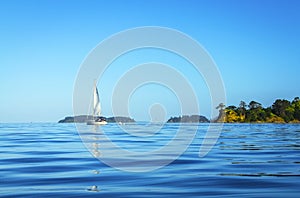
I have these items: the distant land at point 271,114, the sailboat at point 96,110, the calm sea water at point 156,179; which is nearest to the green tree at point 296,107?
the distant land at point 271,114

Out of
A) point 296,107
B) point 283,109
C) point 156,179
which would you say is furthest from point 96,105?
point 296,107

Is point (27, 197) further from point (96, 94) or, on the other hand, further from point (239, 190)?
point (96, 94)

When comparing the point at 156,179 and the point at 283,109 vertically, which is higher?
the point at 283,109

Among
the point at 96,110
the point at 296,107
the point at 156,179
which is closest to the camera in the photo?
the point at 156,179

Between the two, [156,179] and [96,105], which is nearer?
[156,179]

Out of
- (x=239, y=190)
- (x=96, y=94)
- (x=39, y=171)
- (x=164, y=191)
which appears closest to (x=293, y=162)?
(x=239, y=190)

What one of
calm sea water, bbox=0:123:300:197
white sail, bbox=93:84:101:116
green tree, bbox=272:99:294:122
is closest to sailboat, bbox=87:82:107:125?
white sail, bbox=93:84:101:116

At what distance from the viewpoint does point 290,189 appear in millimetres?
9477

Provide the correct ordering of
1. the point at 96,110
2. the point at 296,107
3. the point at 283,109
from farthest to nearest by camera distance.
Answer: the point at 296,107
the point at 283,109
the point at 96,110

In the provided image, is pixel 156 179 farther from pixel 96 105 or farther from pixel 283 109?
pixel 283 109

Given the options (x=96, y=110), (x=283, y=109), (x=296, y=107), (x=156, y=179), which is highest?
(x=296, y=107)

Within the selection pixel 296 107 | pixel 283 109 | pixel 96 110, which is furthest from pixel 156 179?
pixel 296 107

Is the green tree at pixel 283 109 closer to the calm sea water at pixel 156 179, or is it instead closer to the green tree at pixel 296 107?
the green tree at pixel 296 107

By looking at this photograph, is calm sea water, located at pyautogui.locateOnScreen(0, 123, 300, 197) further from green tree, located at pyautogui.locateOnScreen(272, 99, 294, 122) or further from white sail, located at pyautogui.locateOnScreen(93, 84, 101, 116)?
green tree, located at pyautogui.locateOnScreen(272, 99, 294, 122)
